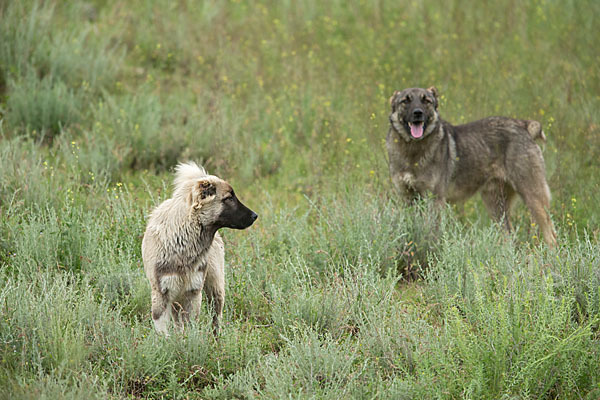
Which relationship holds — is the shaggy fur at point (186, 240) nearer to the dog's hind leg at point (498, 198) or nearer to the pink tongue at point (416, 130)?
the pink tongue at point (416, 130)

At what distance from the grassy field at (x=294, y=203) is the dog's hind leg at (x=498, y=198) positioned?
0.20 meters

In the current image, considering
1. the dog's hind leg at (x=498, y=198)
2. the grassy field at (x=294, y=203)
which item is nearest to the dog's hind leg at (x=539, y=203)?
the grassy field at (x=294, y=203)

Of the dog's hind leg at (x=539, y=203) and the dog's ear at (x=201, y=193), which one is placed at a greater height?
the dog's ear at (x=201, y=193)

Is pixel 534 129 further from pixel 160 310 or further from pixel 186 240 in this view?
pixel 160 310

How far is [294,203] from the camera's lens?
8.21 metres

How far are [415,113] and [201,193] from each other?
3292 mm

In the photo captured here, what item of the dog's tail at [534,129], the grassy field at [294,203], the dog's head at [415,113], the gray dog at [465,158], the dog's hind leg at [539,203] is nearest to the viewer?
the grassy field at [294,203]

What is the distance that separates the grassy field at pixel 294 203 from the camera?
4184 mm

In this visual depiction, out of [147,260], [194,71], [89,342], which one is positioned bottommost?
[89,342]

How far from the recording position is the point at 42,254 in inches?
223

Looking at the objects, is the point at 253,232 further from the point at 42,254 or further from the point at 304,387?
the point at 304,387

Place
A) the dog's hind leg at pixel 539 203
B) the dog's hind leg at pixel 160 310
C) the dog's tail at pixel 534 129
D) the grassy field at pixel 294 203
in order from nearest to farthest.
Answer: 1. the grassy field at pixel 294 203
2. the dog's hind leg at pixel 160 310
3. the dog's hind leg at pixel 539 203
4. the dog's tail at pixel 534 129

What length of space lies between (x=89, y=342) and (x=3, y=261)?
1547 mm

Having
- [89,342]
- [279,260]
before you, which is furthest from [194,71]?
[89,342]
